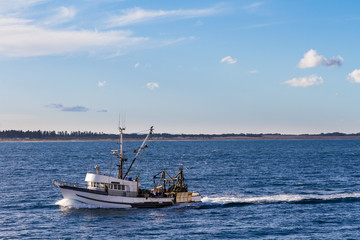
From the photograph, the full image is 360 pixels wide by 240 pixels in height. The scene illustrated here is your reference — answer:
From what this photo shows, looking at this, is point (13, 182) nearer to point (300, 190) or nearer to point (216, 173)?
point (216, 173)

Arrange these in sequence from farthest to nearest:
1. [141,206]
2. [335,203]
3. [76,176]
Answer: [76,176]
[335,203]
[141,206]

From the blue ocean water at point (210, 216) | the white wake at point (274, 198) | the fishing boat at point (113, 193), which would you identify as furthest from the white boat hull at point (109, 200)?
the white wake at point (274, 198)

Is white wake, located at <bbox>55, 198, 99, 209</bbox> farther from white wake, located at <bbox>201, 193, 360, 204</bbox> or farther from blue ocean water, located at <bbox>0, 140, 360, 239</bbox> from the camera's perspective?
white wake, located at <bbox>201, 193, 360, 204</bbox>

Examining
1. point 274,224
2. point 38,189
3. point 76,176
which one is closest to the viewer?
point 274,224

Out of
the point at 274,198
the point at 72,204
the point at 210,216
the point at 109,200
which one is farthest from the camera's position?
the point at 274,198

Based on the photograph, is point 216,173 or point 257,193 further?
point 216,173

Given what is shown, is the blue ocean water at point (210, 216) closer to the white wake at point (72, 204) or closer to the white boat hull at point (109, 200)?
the white wake at point (72, 204)

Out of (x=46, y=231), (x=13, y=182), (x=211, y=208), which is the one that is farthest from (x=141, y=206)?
(x=13, y=182)

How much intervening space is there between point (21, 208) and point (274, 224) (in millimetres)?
34471

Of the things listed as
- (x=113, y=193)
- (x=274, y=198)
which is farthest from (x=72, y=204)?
(x=274, y=198)

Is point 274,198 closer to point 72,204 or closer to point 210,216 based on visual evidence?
point 210,216

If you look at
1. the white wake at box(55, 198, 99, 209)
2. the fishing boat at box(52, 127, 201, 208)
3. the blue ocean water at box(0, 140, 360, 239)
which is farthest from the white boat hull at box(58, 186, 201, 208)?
the blue ocean water at box(0, 140, 360, 239)

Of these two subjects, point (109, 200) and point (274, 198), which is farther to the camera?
point (274, 198)

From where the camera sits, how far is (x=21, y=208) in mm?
66562
